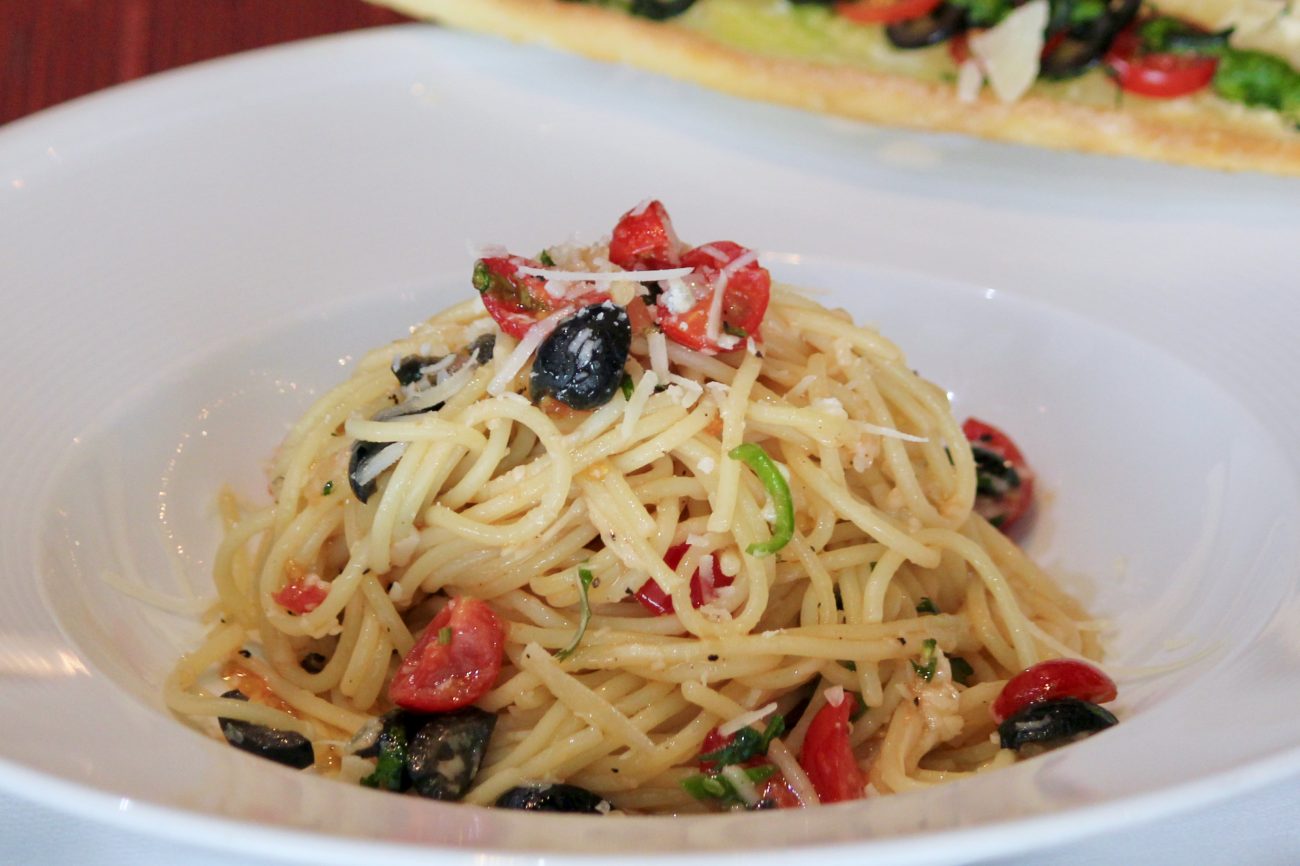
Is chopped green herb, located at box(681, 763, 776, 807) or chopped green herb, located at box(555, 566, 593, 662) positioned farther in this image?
chopped green herb, located at box(555, 566, 593, 662)

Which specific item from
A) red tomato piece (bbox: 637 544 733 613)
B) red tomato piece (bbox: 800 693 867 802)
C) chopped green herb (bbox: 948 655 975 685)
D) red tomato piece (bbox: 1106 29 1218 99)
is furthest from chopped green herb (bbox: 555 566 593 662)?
red tomato piece (bbox: 1106 29 1218 99)

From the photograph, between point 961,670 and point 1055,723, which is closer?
point 1055,723

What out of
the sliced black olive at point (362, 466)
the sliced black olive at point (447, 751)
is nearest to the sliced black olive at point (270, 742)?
the sliced black olive at point (447, 751)

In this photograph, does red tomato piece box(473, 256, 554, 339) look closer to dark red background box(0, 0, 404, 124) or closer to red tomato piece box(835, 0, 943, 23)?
red tomato piece box(835, 0, 943, 23)

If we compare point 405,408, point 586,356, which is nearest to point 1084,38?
point 586,356

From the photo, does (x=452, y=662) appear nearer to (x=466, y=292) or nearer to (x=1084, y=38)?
(x=466, y=292)

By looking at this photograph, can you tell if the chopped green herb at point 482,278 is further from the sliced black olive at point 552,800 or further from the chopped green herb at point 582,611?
the sliced black olive at point 552,800

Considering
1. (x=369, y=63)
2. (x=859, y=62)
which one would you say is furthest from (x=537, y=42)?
(x=859, y=62)
